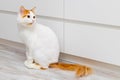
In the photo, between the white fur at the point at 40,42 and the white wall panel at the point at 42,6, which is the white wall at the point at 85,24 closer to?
the white wall panel at the point at 42,6

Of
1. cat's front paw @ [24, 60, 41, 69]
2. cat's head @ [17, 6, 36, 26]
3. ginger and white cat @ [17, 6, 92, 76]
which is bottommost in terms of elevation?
cat's front paw @ [24, 60, 41, 69]

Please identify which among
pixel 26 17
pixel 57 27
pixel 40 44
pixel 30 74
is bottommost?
pixel 30 74

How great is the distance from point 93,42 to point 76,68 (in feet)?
0.76

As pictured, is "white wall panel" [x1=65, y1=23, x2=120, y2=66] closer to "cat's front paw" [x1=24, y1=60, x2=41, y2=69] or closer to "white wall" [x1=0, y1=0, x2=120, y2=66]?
"white wall" [x1=0, y1=0, x2=120, y2=66]

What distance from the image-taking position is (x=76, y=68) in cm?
176

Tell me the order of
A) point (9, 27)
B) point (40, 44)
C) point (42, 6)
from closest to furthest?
1. point (40, 44)
2. point (42, 6)
3. point (9, 27)

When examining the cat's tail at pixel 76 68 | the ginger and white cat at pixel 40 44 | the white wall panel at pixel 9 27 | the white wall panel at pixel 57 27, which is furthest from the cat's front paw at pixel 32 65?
the white wall panel at pixel 9 27

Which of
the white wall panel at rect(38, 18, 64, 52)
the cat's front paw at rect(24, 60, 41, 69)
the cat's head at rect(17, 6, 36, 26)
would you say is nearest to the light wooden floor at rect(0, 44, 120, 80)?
the cat's front paw at rect(24, 60, 41, 69)

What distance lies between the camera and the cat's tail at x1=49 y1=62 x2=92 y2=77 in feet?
5.60

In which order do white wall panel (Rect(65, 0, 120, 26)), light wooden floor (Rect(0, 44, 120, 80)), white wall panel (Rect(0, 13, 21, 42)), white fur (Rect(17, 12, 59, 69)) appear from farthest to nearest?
white wall panel (Rect(0, 13, 21, 42)) → white fur (Rect(17, 12, 59, 69)) → light wooden floor (Rect(0, 44, 120, 80)) → white wall panel (Rect(65, 0, 120, 26))

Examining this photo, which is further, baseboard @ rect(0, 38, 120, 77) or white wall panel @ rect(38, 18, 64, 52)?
white wall panel @ rect(38, 18, 64, 52)

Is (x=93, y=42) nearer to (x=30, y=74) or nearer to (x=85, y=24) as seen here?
(x=85, y=24)

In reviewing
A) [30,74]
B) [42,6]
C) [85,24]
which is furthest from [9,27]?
[85,24]

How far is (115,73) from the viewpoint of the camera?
176 centimetres
